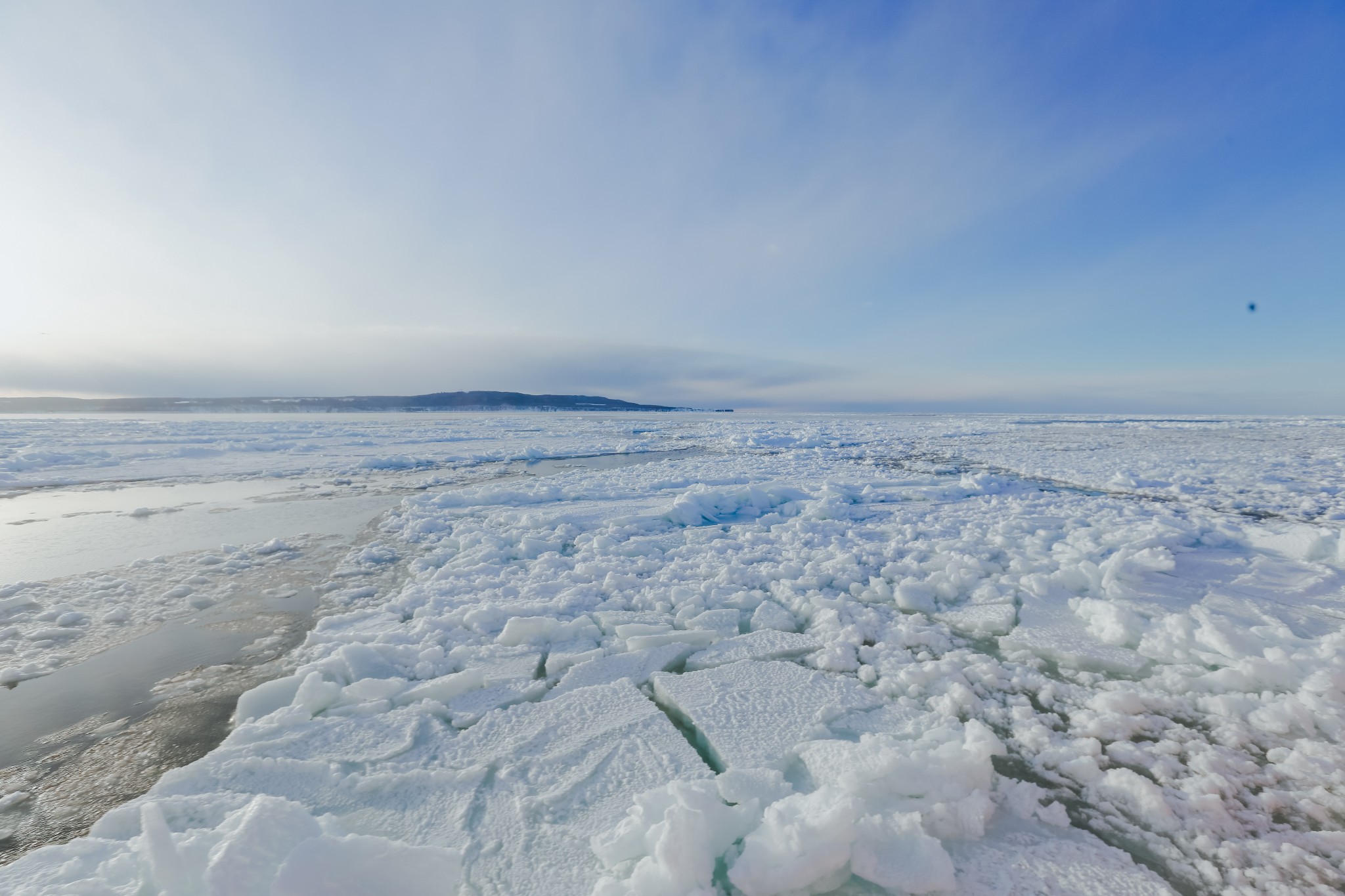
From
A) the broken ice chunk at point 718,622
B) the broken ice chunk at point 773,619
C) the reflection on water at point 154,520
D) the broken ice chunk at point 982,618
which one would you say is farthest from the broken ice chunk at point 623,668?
the reflection on water at point 154,520

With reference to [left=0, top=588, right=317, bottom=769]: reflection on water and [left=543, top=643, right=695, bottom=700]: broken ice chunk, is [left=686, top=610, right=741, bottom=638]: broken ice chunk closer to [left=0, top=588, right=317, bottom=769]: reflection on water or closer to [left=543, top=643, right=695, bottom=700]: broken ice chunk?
[left=543, top=643, right=695, bottom=700]: broken ice chunk

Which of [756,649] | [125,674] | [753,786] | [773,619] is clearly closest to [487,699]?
[753,786]

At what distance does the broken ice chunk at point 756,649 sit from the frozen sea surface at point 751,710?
22 millimetres

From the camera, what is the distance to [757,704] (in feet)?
8.48

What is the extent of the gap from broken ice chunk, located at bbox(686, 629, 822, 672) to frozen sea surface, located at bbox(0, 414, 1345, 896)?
2 centimetres

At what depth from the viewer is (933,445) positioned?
61.2 feet

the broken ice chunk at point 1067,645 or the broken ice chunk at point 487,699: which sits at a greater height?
the broken ice chunk at point 1067,645

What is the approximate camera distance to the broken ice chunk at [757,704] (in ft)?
7.38

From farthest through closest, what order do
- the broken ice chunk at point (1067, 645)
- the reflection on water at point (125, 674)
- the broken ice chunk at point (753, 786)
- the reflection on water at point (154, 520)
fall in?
the reflection on water at point (154, 520) → the broken ice chunk at point (1067, 645) → the reflection on water at point (125, 674) → the broken ice chunk at point (753, 786)

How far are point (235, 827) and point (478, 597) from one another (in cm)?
238

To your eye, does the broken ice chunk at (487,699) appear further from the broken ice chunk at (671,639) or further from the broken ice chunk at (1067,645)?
the broken ice chunk at (1067,645)

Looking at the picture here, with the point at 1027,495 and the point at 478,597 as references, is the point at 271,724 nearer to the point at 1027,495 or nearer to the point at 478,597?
the point at 478,597

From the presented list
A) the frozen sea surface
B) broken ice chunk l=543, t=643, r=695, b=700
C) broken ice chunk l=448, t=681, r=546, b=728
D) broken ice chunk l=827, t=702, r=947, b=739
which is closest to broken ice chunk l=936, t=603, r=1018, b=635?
the frozen sea surface

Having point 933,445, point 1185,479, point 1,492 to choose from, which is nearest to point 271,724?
point 1,492
